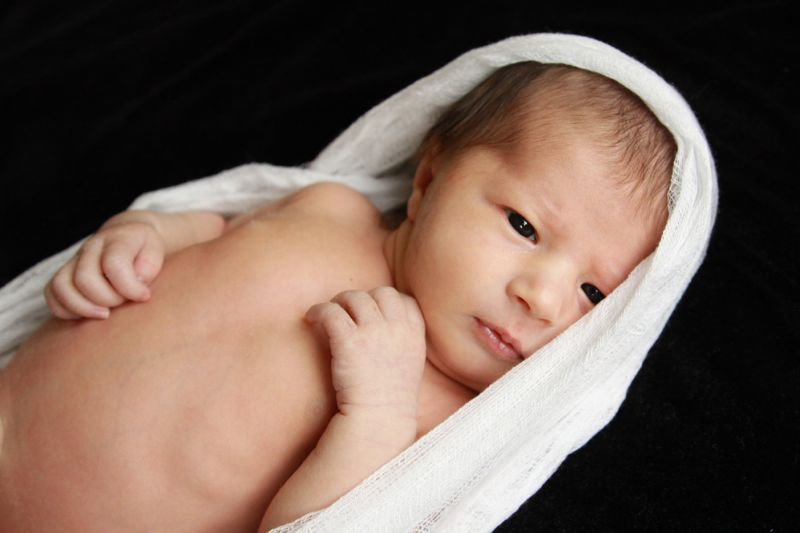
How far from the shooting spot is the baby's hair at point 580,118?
Answer: 124cm

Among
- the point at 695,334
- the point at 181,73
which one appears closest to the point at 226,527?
the point at 695,334

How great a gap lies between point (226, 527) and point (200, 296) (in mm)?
344

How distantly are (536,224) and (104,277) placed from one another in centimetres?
66

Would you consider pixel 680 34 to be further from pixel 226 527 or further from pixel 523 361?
pixel 226 527

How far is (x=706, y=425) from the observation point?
53.5 inches

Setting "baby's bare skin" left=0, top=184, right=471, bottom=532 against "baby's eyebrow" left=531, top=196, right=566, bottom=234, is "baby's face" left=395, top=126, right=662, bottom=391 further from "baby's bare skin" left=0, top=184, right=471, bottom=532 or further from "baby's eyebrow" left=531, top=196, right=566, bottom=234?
"baby's bare skin" left=0, top=184, right=471, bottom=532

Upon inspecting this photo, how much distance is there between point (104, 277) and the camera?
1260 mm

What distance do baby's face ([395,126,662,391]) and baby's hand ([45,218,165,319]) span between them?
1.39 ft

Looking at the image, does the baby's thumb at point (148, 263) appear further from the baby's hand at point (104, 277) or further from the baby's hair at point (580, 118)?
the baby's hair at point (580, 118)

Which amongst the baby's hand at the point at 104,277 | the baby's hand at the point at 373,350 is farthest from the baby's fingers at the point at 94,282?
the baby's hand at the point at 373,350

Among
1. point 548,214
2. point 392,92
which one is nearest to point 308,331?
point 548,214

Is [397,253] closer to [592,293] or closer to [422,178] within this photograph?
[422,178]

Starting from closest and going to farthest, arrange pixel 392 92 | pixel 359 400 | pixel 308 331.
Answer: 1. pixel 359 400
2. pixel 308 331
3. pixel 392 92

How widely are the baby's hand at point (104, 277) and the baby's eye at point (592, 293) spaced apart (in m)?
0.67
